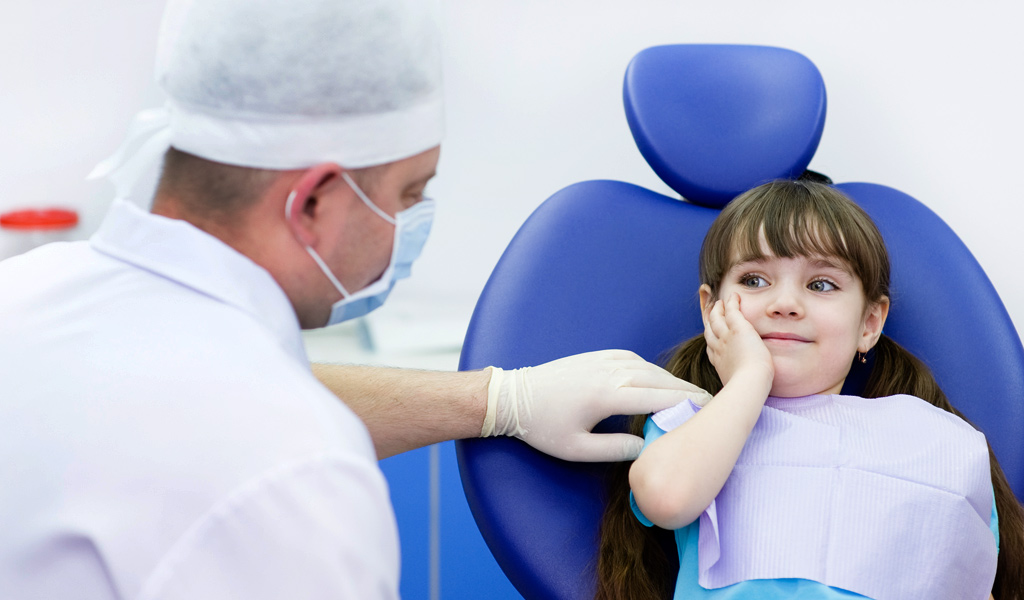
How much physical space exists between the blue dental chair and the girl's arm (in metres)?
0.14

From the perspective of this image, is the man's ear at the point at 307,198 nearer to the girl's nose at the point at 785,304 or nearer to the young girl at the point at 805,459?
the young girl at the point at 805,459

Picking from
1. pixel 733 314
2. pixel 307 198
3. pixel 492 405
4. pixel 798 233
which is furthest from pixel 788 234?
pixel 307 198

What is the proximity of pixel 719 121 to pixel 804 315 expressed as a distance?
446 mm

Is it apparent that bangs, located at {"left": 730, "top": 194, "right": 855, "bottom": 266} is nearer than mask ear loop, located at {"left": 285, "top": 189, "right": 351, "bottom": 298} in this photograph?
No

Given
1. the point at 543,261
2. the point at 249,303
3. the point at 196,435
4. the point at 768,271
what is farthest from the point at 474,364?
the point at 196,435

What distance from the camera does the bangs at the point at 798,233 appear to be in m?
1.18

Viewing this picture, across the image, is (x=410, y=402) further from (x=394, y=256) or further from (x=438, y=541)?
(x=438, y=541)

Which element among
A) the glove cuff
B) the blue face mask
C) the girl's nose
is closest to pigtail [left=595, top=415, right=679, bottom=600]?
the glove cuff

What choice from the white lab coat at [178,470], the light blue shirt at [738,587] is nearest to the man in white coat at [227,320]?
the white lab coat at [178,470]

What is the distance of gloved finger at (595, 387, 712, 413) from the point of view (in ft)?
3.79

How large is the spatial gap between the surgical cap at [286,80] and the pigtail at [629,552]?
572 millimetres

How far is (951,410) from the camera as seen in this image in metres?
1.23

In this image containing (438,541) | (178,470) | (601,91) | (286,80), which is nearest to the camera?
(178,470)

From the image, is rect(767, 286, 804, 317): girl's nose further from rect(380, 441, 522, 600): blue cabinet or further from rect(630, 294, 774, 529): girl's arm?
rect(380, 441, 522, 600): blue cabinet
